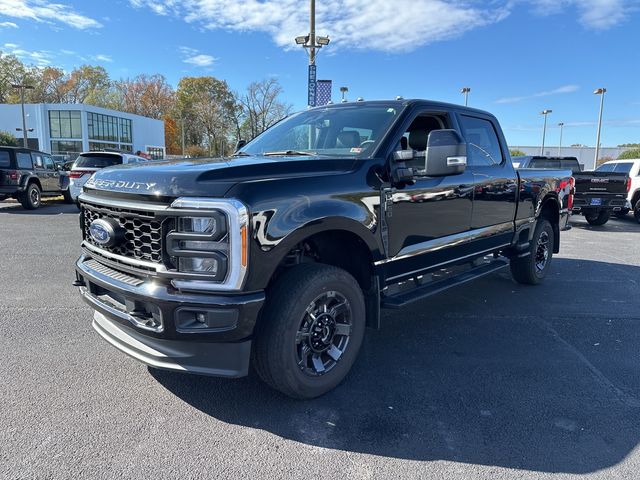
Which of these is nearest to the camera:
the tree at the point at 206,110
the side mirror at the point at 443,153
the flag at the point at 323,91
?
the side mirror at the point at 443,153

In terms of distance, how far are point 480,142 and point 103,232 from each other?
373 centimetres

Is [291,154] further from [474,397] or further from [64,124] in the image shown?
[64,124]

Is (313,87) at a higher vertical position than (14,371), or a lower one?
higher

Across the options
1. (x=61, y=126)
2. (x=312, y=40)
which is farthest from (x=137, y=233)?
(x=61, y=126)

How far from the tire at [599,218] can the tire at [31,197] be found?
16188mm

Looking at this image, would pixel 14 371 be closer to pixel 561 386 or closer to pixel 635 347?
pixel 561 386

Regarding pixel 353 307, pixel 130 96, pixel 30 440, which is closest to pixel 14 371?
pixel 30 440

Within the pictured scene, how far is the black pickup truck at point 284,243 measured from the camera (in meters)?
2.57

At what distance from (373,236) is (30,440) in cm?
241

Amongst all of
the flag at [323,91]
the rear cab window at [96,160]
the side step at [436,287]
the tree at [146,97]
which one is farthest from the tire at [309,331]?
the tree at [146,97]

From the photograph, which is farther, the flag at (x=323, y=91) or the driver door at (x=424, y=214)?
the flag at (x=323, y=91)

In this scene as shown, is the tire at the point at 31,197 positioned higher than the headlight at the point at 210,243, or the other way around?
the headlight at the point at 210,243

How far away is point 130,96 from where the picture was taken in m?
86.1

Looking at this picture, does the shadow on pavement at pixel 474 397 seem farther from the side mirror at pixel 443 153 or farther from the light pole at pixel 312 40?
the light pole at pixel 312 40
